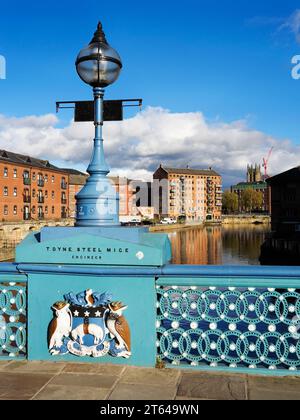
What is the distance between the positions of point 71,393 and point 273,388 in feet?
6.26

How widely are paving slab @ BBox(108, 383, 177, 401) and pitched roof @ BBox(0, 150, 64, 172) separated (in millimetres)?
63294

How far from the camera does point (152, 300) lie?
14.0 ft

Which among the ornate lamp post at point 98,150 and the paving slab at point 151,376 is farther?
the ornate lamp post at point 98,150

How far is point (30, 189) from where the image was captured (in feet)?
229

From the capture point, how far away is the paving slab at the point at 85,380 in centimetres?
376

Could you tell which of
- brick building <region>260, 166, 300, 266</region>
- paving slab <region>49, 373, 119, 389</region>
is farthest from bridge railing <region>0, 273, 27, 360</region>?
brick building <region>260, 166, 300, 266</region>

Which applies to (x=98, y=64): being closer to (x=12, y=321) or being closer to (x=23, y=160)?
(x=12, y=321)

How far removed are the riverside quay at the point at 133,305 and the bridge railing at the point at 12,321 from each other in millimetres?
12

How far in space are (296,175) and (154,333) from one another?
52.7 meters

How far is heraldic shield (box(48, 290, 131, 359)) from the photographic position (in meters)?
4.23

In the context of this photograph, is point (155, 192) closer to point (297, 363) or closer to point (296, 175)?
point (296, 175)

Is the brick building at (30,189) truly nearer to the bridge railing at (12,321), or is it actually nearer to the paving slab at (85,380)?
the bridge railing at (12,321)

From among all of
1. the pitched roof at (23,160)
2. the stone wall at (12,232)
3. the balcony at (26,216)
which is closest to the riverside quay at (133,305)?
the stone wall at (12,232)
